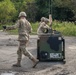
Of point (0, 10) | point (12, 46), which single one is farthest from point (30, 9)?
point (12, 46)

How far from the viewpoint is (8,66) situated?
42.5ft

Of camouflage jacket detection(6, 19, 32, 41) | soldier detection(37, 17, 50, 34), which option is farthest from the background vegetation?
camouflage jacket detection(6, 19, 32, 41)

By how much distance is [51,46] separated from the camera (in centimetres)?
1355

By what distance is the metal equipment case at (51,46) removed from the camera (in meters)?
13.5

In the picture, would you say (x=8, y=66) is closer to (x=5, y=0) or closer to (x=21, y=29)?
(x=21, y=29)

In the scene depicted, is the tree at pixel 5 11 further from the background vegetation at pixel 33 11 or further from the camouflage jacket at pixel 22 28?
the camouflage jacket at pixel 22 28

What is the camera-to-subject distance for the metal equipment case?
13539 mm

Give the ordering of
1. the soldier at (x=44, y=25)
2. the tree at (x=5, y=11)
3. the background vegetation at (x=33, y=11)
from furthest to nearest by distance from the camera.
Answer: the background vegetation at (x=33, y=11) < the tree at (x=5, y=11) < the soldier at (x=44, y=25)

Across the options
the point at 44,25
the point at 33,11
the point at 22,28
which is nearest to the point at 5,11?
the point at 33,11

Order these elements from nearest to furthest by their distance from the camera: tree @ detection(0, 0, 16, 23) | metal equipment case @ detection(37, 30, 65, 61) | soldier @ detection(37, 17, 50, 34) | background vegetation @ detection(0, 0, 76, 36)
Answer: metal equipment case @ detection(37, 30, 65, 61) → soldier @ detection(37, 17, 50, 34) → tree @ detection(0, 0, 16, 23) → background vegetation @ detection(0, 0, 76, 36)

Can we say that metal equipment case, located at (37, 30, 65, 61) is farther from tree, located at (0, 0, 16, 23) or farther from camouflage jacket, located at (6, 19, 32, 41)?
tree, located at (0, 0, 16, 23)

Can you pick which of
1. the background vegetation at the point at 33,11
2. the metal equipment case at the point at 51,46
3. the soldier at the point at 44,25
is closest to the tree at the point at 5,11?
the background vegetation at the point at 33,11

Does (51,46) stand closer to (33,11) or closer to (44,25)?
(44,25)

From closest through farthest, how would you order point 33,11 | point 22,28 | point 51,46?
point 22,28
point 51,46
point 33,11
